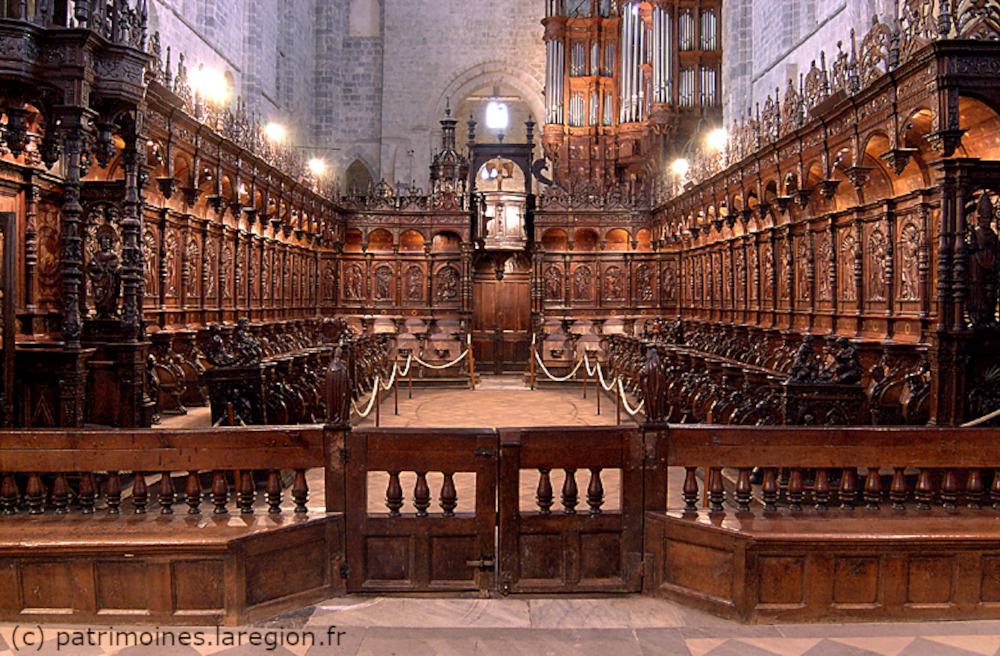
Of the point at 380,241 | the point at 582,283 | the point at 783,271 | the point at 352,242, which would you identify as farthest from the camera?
the point at 352,242

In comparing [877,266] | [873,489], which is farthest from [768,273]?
[873,489]

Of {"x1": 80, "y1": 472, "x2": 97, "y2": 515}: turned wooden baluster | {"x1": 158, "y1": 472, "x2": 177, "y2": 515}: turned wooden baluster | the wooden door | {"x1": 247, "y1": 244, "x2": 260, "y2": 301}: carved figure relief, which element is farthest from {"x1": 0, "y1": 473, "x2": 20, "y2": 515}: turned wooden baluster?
the wooden door

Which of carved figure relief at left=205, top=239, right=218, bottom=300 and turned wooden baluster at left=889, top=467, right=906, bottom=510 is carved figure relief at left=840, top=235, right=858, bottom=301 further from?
carved figure relief at left=205, top=239, right=218, bottom=300

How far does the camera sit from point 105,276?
6.38 meters

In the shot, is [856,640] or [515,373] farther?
[515,373]

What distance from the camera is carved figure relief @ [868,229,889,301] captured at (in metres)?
8.75

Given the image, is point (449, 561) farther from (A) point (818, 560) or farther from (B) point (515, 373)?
(B) point (515, 373)

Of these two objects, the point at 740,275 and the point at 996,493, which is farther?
the point at 740,275

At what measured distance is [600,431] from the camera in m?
3.82

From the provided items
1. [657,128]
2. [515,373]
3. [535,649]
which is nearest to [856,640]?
[535,649]

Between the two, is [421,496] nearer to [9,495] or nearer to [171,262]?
[9,495]

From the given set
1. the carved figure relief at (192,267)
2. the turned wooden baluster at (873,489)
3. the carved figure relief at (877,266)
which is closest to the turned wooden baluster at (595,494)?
the turned wooden baluster at (873,489)

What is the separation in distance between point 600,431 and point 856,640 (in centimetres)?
155

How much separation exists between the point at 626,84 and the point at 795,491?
61.4ft
